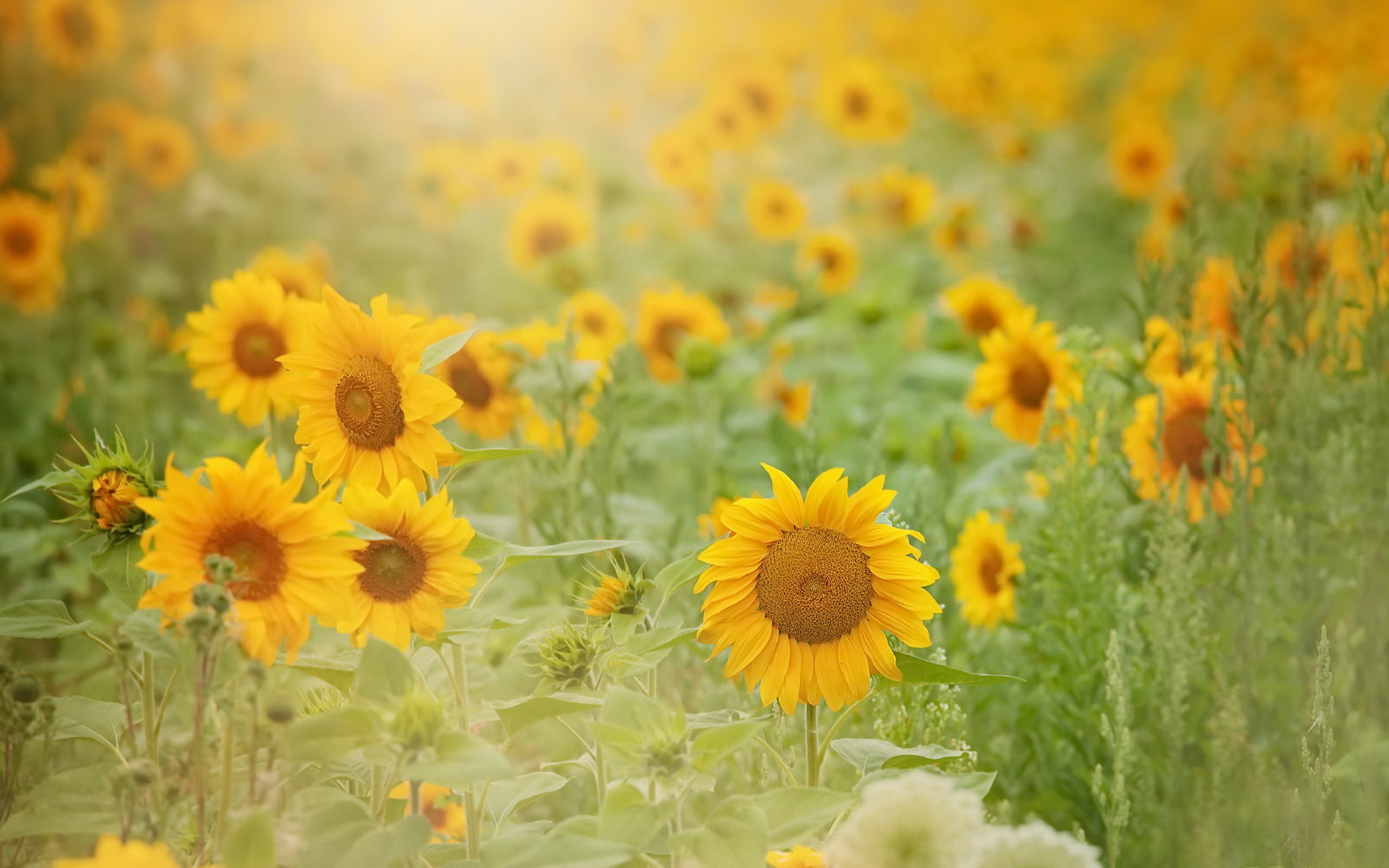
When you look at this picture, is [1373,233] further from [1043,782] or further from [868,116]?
[868,116]

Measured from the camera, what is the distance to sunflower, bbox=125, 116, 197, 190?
5484 millimetres

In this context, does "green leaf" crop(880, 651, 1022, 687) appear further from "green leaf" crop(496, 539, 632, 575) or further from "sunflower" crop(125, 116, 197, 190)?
"sunflower" crop(125, 116, 197, 190)

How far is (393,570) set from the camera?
52.5 inches

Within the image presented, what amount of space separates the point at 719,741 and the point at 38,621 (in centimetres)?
82

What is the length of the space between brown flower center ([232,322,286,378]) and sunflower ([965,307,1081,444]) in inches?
57.5

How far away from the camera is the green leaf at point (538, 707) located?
4.05ft

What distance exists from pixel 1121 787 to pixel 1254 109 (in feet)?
23.2

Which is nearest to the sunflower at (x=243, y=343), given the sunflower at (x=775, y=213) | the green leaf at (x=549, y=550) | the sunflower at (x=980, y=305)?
the green leaf at (x=549, y=550)

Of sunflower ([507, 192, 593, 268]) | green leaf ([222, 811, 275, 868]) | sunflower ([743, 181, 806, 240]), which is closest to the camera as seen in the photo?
green leaf ([222, 811, 275, 868])

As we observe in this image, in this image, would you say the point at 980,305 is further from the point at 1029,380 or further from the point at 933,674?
the point at 933,674

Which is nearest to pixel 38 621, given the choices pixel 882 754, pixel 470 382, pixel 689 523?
pixel 882 754

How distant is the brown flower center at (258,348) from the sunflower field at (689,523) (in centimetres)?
2

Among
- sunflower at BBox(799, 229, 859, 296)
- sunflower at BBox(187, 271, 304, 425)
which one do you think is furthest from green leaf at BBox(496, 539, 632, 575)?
sunflower at BBox(799, 229, 859, 296)

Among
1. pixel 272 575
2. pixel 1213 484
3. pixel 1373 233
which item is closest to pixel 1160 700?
pixel 1213 484
